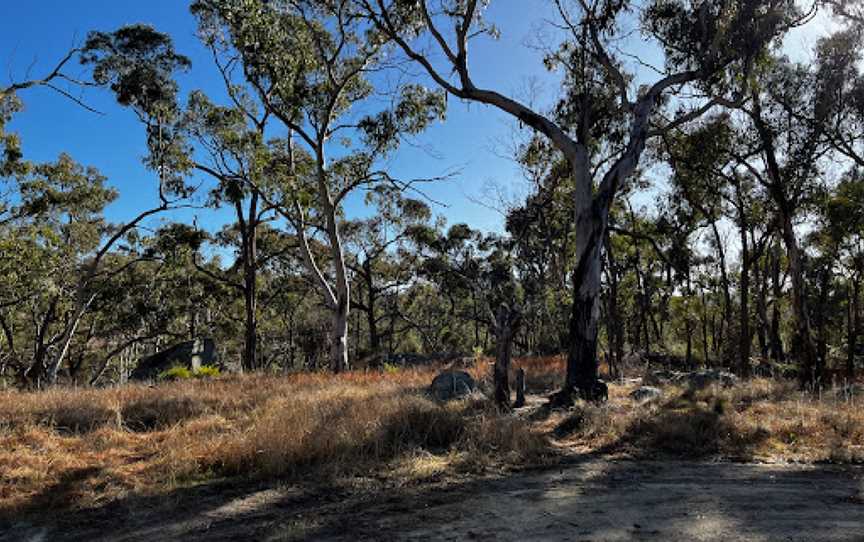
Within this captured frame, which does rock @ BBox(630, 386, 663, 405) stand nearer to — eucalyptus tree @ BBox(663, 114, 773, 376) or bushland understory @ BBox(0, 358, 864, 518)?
bushland understory @ BBox(0, 358, 864, 518)

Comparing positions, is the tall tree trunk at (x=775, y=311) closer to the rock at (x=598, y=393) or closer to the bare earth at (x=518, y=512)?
the rock at (x=598, y=393)

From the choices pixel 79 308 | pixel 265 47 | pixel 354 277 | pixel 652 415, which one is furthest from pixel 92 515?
pixel 354 277

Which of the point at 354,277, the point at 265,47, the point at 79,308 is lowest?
the point at 79,308

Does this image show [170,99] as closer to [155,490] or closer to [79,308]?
[79,308]

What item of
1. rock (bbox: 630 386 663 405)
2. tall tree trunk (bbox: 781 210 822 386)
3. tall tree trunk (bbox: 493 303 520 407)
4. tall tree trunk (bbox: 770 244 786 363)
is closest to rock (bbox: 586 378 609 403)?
rock (bbox: 630 386 663 405)

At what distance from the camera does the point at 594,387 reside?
8.22 metres

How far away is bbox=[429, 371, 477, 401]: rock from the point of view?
28.7ft

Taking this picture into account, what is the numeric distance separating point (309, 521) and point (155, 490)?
1597mm

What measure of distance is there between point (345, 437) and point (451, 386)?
3.87m

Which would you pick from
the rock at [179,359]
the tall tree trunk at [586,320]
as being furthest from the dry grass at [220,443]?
the rock at [179,359]

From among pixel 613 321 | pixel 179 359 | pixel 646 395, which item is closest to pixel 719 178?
pixel 613 321

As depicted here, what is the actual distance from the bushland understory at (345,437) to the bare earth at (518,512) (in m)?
0.38

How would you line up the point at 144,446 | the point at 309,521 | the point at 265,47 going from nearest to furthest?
1. the point at 309,521
2. the point at 144,446
3. the point at 265,47

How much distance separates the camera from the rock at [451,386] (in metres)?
8.75
